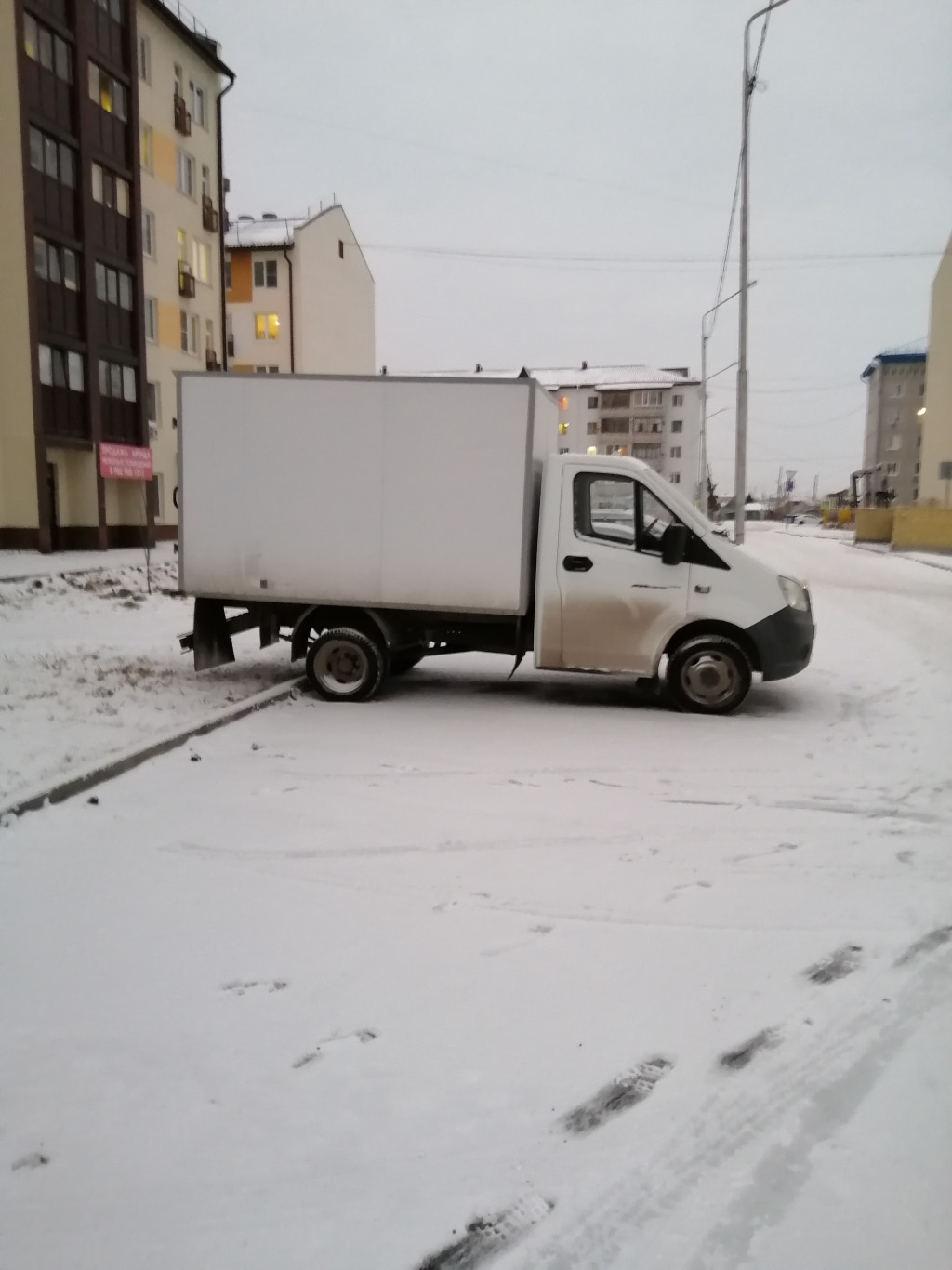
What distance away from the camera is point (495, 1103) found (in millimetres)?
2953

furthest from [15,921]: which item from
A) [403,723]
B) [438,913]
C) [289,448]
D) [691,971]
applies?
[289,448]

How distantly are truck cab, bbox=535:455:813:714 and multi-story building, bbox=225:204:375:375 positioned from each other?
39.9 meters

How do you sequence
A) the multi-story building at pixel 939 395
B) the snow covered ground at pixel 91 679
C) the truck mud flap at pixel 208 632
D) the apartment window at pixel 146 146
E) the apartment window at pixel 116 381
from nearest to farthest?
the snow covered ground at pixel 91 679, the truck mud flap at pixel 208 632, the apartment window at pixel 116 381, the apartment window at pixel 146 146, the multi-story building at pixel 939 395

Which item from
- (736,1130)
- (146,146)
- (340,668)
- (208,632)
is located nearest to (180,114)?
(146,146)

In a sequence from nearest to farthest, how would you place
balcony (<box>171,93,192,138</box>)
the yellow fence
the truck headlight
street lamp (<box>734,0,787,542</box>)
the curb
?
the curb → the truck headlight → street lamp (<box>734,0,787,542</box>) → balcony (<box>171,93,192,138</box>) → the yellow fence

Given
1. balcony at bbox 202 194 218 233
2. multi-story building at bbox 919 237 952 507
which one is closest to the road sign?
balcony at bbox 202 194 218 233

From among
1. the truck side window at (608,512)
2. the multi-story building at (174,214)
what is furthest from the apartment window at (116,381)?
the truck side window at (608,512)

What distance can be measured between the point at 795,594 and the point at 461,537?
3.04 meters

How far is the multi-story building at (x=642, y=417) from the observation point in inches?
3334

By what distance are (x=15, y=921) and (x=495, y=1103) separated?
240 centimetres

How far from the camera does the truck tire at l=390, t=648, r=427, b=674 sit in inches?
372

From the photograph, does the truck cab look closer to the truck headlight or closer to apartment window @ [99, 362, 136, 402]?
the truck headlight

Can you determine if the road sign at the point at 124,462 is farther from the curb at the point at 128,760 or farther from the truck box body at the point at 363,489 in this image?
the curb at the point at 128,760

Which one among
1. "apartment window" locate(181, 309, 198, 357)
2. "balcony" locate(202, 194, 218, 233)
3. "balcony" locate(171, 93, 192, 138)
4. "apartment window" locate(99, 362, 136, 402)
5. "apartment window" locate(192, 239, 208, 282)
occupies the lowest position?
"apartment window" locate(99, 362, 136, 402)
